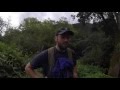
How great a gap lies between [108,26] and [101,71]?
0.76 meters

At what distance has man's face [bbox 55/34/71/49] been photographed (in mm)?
4641

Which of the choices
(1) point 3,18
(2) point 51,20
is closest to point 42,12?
(2) point 51,20

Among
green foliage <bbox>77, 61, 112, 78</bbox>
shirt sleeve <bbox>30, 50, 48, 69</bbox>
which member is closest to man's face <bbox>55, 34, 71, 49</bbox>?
shirt sleeve <bbox>30, 50, 48, 69</bbox>

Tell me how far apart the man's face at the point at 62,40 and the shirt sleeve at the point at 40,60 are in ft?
0.78

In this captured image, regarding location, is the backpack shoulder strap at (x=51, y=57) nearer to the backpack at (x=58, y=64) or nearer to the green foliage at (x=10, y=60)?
the backpack at (x=58, y=64)

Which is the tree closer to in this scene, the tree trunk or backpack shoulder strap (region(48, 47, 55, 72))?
the tree trunk

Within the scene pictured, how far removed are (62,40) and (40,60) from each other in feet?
1.50

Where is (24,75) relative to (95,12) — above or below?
below

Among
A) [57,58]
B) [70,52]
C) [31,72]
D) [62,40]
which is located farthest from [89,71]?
[31,72]

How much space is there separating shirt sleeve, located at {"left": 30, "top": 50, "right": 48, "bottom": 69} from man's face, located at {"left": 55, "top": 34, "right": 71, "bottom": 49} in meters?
0.24

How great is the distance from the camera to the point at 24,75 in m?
4.57

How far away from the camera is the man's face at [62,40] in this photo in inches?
183

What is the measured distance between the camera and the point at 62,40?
15.3 feet
